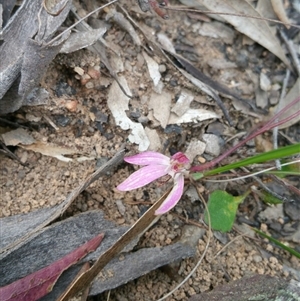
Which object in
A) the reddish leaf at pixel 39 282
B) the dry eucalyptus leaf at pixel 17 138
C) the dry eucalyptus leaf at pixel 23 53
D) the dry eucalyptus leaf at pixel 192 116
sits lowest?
the dry eucalyptus leaf at pixel 192 116

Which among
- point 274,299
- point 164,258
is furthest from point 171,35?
point 274,299

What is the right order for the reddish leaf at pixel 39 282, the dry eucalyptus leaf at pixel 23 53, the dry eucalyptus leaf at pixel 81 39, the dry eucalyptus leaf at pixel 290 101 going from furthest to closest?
the dry eucalyptus leaf at pixel 290 101
the dry eucalyptus leaf at pixel 81 39
the dry eucalyptus leaf at pixel 23 53
the reddish leaf at pixel 39 282

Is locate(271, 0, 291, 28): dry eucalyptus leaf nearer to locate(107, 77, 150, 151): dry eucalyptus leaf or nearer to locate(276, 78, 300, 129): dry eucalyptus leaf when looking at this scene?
locate(276, 78, 300, 129): dry eucalyptus leaf

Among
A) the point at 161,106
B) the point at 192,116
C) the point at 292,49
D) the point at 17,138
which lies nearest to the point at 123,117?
the point at 161,106

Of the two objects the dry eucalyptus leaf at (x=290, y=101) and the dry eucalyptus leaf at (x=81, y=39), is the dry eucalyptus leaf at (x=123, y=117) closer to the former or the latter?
the dry eucalyptus leaf at (x=81, y=39)

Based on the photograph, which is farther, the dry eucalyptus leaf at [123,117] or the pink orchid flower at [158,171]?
the dry eucalyptus leaf at [123,117]

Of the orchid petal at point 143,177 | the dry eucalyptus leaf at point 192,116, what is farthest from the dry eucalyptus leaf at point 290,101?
the orchid petal at point 143,177

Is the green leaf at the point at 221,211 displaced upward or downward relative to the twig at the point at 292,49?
downward

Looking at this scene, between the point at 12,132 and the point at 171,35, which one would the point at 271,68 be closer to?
the point at 171,35
